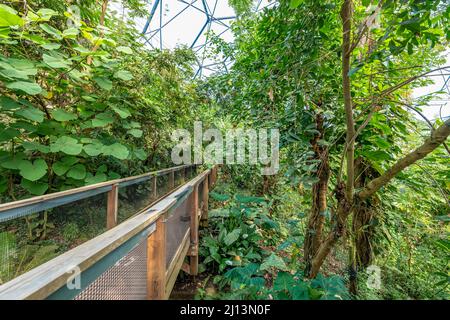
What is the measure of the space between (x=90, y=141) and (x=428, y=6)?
2.67 m

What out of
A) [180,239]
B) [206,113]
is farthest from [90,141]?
[206,113]

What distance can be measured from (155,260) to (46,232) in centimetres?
167

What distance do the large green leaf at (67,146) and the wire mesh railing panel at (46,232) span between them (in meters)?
0.48

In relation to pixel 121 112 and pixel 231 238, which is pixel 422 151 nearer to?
pixel 231 238

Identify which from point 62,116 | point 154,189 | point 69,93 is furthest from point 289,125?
point 69,93

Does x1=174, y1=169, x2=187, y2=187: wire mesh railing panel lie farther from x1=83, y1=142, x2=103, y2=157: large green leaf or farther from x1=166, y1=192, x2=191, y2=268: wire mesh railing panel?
x1=166, y1=192, x2=191, y2=268: wire mesh railing panel

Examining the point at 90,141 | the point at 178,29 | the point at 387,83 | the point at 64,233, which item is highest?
the point at 178,29

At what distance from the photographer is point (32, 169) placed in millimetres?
1854

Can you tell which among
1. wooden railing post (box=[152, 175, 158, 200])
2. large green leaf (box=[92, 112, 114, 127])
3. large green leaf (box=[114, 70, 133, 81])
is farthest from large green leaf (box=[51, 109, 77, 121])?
wooden railing post (box=[152, 175, 158, 200])

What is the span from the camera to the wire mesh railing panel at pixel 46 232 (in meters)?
1.59

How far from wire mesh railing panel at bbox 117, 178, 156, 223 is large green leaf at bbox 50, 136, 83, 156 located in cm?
57

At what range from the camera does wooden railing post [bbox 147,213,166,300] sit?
0.99 m

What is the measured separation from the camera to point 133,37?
301 cm
